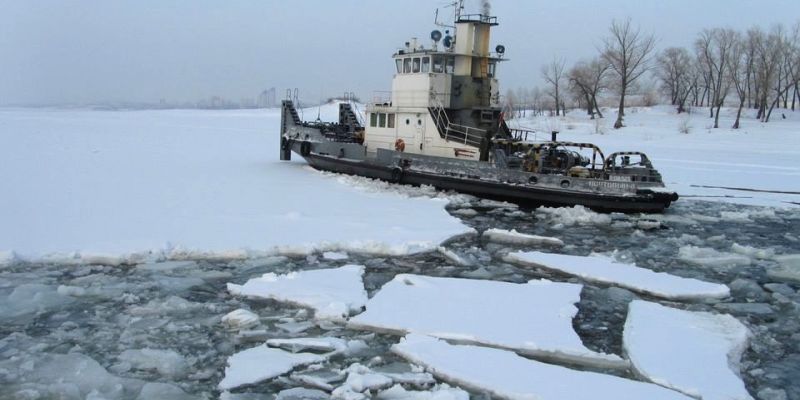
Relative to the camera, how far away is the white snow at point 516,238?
9954mm

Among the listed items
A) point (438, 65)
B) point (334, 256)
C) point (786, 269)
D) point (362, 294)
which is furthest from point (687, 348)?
point (438, 65)

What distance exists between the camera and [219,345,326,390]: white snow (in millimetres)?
4789

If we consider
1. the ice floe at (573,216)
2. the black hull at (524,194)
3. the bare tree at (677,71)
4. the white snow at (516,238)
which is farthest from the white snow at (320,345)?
the bare tree at (677,71)

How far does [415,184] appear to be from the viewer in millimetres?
15391

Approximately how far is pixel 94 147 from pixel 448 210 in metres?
16.0

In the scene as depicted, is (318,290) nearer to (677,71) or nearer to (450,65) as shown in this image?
(450,65)

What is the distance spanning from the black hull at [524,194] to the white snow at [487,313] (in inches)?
230

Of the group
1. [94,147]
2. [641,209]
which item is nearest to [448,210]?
[641,209]

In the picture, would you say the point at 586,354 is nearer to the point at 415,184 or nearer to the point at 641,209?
the point at 641,209

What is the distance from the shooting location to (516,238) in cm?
1013

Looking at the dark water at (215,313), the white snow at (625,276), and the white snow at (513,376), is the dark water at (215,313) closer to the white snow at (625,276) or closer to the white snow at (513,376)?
the white snow at (625,276)

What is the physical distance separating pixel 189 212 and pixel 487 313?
6.39 meters

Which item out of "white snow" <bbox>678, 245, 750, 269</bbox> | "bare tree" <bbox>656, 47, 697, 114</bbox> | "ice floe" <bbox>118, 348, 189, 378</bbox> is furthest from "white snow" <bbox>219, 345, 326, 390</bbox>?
"bare tree" <bbox>656, 47, 697, 114</bbox>

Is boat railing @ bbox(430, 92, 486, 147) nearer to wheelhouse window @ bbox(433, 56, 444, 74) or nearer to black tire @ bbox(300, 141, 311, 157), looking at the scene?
wheelhouse window @ bbox(433, 56, 444, 74)
